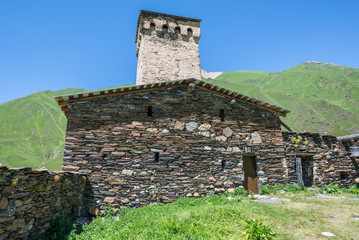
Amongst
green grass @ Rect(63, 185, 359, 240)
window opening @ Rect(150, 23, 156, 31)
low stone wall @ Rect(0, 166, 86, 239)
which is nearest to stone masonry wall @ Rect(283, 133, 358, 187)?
green grass @ Rect(63, 185, 359, 240)

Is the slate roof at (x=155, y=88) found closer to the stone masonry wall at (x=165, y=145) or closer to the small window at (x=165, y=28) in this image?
the stone masonry wall at (x=165, y=145)

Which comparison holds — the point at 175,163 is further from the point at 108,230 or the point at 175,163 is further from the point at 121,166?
the point at 108,230

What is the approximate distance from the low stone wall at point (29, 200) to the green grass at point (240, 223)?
0.84 metres

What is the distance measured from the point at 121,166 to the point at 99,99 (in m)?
2.81

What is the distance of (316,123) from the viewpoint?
45.9 metres

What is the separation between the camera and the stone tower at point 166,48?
15359 mm

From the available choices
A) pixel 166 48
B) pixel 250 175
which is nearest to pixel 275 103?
pixel 166 48

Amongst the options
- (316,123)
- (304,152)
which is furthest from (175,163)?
(316,123)

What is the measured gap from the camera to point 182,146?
354 inches

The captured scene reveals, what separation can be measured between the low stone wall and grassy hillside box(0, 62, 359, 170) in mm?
33844

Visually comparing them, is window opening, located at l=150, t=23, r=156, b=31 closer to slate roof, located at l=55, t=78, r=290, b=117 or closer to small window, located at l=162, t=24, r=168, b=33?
small window, located at l=162, t=24, r=168, b=33

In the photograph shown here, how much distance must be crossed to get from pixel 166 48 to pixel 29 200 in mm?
13532

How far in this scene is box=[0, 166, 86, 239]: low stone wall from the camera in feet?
12.2

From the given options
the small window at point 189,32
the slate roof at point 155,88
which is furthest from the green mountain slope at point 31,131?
the slate roof at point 155,88
